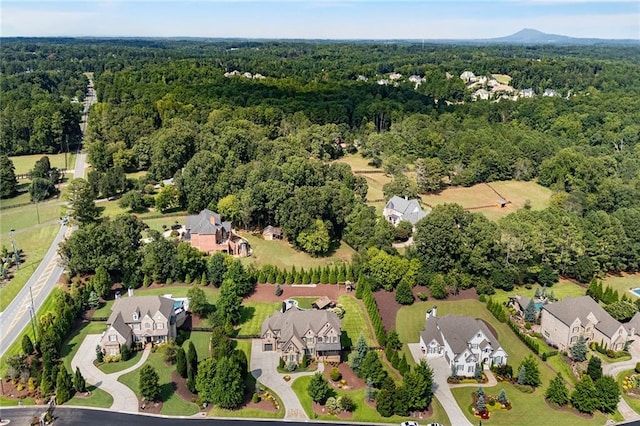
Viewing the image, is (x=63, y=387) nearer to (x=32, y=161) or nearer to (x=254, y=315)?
(x=254, y=315)

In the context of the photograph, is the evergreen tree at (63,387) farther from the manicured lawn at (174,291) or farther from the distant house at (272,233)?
the distant house at (272,233)

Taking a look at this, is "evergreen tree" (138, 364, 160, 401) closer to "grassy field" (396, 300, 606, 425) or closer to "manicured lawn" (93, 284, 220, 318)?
"manicured lawn" (93, 284, 220, 318)

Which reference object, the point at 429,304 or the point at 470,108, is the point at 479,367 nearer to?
the point at 429,304

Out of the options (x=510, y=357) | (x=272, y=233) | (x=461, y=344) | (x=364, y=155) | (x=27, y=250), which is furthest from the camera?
(x=364, y=155)

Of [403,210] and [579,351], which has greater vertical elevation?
[403,210]

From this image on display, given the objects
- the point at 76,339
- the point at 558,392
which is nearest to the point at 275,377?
the point at 76,339

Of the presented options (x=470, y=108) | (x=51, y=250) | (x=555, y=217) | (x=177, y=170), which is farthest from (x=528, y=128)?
(x=51, y=250)
